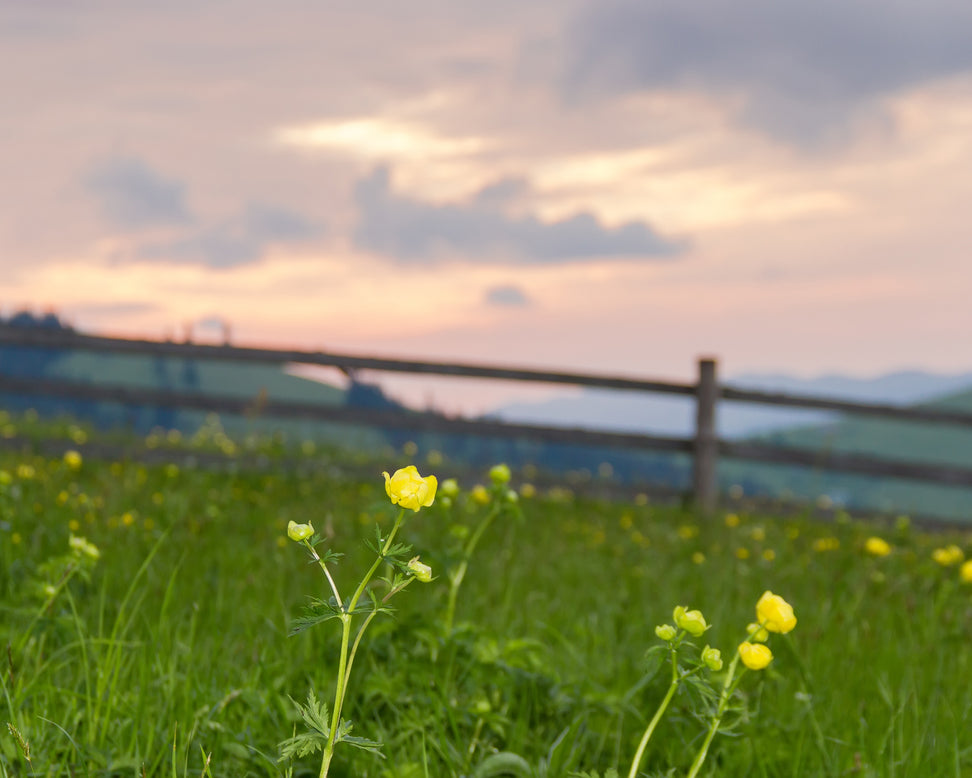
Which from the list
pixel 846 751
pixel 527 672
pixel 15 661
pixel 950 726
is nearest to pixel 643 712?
pixel 527 672

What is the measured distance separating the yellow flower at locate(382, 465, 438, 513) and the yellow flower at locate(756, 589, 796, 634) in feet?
1.87

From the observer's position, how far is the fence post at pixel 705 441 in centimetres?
747

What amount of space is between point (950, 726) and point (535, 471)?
576 cm

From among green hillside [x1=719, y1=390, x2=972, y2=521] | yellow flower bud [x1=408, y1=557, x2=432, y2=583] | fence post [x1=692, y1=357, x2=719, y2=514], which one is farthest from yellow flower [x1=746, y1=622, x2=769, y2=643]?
green hillside [x1=719, y1=390, x2=972, y2=521]

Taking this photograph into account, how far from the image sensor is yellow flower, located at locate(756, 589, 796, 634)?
1.26 m

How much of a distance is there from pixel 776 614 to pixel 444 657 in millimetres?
919

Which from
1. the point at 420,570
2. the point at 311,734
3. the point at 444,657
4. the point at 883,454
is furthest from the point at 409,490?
the point at 883,454

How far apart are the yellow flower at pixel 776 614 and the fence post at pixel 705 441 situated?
635 cm

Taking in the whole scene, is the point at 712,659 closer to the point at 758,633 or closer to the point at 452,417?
the point at 758,633

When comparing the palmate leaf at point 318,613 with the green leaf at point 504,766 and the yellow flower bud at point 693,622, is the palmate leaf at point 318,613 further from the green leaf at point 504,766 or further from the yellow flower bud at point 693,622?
the green leaf at point 504,766

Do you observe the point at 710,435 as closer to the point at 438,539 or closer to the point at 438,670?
the point at 438,539

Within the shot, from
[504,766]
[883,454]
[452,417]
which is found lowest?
[883,454]

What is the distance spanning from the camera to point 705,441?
24.8 feet

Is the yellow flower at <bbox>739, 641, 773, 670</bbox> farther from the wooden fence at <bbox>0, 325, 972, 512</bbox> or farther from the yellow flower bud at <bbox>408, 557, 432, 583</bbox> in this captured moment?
the wooden fence at <bbox>0, 325, 972, 512</bbox>
